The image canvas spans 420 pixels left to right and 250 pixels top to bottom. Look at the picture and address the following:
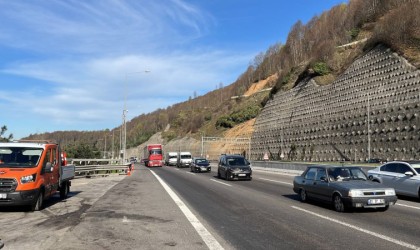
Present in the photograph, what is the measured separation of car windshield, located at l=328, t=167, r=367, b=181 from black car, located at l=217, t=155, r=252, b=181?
1308cm

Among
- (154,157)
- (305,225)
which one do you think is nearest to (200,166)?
(154,157)

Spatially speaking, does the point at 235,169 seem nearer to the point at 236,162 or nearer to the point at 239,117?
the point at 236,162

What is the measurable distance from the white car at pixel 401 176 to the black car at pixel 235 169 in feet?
31.2

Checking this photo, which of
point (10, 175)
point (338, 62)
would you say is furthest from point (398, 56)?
point (10, 175)

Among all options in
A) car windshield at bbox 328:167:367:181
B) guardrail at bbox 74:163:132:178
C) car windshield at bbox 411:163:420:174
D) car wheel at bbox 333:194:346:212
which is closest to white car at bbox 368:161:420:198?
car windshield at bbox 411:163:420:174

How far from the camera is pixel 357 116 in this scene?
154 ft

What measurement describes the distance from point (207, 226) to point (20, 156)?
6.94 meters

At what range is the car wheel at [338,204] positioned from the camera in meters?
12.3

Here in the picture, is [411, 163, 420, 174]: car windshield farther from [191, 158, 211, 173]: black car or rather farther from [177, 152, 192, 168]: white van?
[177, 152, 192, 168]: white van

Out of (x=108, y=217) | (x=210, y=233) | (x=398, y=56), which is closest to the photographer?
(x=210, y=233)

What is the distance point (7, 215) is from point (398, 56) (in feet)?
148

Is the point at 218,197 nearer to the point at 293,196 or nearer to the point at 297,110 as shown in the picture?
the point at 293,196

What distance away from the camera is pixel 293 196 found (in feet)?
55.5

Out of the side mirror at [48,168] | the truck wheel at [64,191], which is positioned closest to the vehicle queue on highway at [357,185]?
the side mirror at [48,168]
